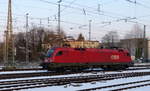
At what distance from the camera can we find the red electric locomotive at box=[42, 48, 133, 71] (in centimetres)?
2942

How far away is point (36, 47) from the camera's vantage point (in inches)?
3211

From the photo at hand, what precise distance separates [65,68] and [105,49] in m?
6.55

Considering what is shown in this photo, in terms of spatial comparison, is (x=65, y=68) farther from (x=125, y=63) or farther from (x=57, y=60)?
(x=125, y=63)

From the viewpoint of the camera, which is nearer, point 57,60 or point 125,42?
point 57,60

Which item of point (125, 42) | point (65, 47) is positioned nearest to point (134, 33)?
point (125, 42)

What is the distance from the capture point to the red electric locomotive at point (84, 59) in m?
29.4

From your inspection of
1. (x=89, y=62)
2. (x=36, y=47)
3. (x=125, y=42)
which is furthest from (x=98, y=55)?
(x=125, y=42)

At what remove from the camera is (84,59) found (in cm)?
3167

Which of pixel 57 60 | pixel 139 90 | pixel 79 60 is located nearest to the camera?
pixel 139 90

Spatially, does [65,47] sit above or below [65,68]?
above

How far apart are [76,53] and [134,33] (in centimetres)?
8197

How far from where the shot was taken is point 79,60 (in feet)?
102

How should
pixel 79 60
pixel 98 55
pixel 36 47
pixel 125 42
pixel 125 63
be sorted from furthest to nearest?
pixel 125 42 < pixel 36 47 < pixel 125 63 < pixel 98 55 < pixel 79 60

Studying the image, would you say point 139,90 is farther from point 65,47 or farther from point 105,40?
point 105,40
